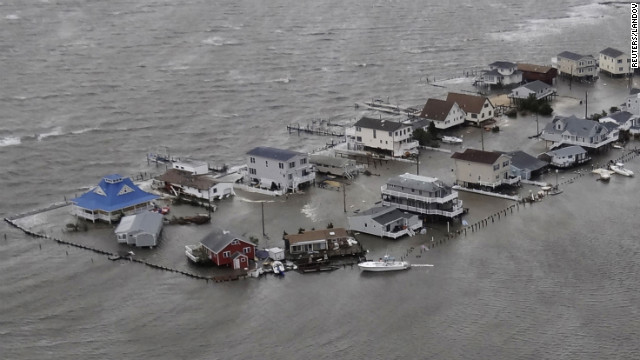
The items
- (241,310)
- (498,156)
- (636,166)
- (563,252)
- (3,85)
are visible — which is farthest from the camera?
(3,85)

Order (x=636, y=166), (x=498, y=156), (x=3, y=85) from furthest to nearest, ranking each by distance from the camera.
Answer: (x=3, y=85) → (x=636, y=166) → (x=498, y=156)

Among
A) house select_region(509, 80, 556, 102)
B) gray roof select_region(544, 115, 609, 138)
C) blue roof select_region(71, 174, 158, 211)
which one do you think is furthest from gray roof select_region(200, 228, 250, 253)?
house select_region(509, 80, 556, 102)

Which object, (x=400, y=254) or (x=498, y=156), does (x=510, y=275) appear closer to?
(x=400, y=254)

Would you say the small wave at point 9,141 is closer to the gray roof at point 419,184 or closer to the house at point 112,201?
the house at point 112,201

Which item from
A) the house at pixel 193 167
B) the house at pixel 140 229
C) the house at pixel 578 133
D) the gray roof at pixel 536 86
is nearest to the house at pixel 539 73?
the gray roof at pixel 536 86

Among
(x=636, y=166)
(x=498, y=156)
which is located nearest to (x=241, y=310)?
(x=498, y=156)
